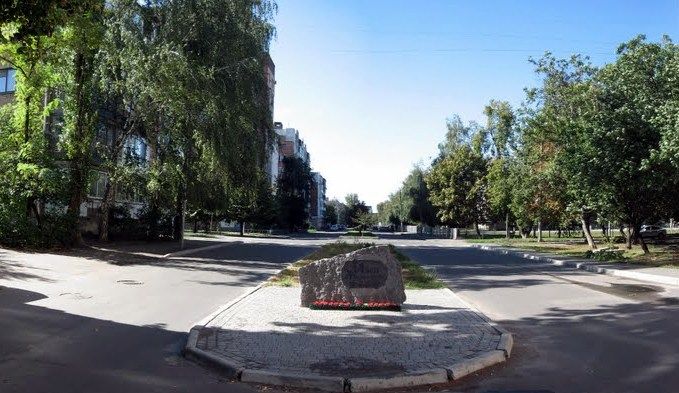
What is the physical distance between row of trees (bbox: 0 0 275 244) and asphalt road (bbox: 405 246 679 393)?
12.9 m

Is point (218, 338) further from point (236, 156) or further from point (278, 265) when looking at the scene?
point (236, 156)

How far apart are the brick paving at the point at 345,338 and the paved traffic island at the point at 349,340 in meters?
0.01

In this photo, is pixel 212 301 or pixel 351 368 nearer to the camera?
pixel 351 368

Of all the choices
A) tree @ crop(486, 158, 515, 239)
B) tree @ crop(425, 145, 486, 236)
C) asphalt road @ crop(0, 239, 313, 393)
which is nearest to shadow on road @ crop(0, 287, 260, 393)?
asphalt road @ crop(0, 239, 313, 393)

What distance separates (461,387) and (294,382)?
1781 millimetres

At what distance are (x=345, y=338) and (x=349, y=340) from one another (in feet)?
0.47

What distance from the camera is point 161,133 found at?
26.3 m

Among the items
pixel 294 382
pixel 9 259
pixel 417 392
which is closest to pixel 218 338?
pixel 294 382

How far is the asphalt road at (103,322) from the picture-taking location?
6.02 metres

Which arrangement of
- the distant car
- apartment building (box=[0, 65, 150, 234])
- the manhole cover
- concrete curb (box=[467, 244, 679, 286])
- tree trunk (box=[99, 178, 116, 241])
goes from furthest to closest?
1. the distant car
2. tree trunk (box=[99, 178, 116, 241])
3. apartment building (box=[0, 65, 150, 234])
4. concrete curb (box=[467, 244, 679, 286])
5. the manhole cover

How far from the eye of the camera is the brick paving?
6535 mm

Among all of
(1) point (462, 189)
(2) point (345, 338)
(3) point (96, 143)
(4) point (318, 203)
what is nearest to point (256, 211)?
(1) point (462, 189)

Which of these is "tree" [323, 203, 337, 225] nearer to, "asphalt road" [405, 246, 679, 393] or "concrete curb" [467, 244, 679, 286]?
"concrete curb" [467, 244, 679, 286]

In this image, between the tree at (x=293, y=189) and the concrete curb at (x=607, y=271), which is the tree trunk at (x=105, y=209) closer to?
the concrete curb at (x=607, y=271)
